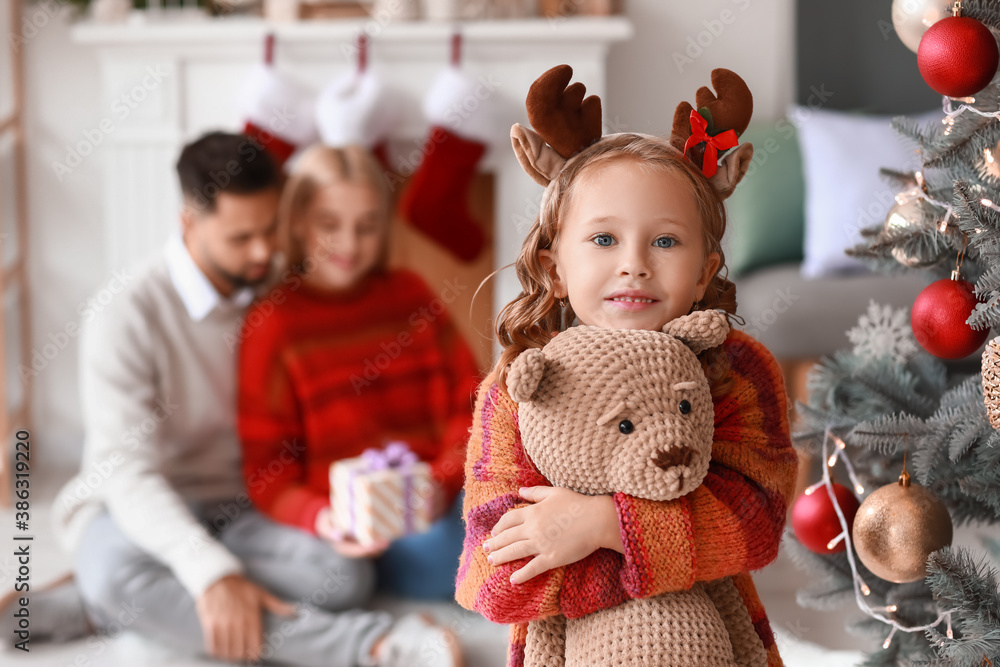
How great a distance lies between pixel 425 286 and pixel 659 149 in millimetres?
1314

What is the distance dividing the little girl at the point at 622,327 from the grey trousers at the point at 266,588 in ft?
2.67

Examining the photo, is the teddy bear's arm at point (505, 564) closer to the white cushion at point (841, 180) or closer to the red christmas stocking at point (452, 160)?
the red christmas stocking at point (452, 160)

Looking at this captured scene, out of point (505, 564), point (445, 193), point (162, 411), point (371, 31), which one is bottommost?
point (162, 411)

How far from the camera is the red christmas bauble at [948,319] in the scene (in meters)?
0.86

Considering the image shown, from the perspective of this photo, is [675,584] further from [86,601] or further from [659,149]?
[86,601]

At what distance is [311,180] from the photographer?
1.78 meters

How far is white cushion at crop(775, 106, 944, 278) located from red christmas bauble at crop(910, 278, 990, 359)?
119 centimetres

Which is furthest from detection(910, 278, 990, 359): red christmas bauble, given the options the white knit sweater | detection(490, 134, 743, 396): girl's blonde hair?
the white knit sweater

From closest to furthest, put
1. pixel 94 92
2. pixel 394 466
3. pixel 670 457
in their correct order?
pixel 670 457 < pixel 394 466 < pixel 94 92

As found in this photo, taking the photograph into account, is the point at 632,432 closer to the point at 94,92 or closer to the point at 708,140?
the point at 708,140

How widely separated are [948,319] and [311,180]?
49.6 inches

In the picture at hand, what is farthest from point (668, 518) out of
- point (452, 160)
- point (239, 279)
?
point (452, 160)

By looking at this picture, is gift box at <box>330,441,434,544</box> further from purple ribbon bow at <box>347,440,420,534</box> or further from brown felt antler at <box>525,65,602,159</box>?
brown felt antler at <box>525,65,602,159</box>

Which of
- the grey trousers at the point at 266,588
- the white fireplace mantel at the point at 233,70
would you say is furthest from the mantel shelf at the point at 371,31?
the grey trousers at the point at 266,588
